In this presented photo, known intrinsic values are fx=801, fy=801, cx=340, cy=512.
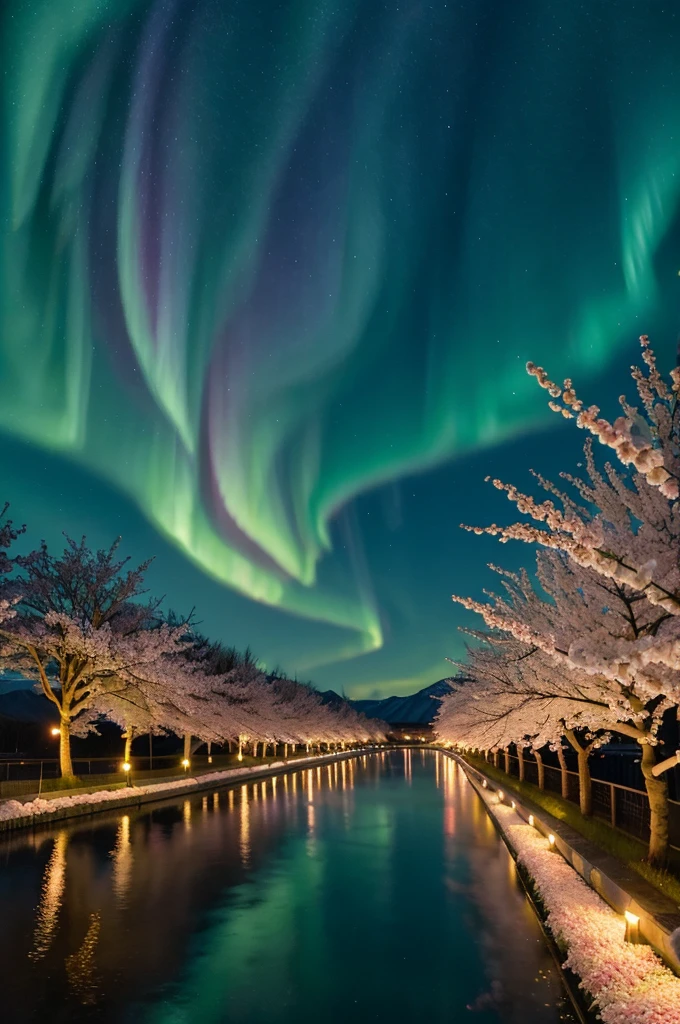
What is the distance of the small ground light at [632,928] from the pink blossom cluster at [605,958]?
129 mm

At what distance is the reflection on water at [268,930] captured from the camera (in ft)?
31.3

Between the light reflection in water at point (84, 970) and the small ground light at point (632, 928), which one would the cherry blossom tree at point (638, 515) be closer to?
the small ground light at point (632, 928)

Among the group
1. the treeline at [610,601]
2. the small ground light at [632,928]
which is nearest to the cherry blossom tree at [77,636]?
the treeline at [610,601]

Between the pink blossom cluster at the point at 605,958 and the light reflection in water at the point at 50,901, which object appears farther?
the light reflection in water at the point at 50,901

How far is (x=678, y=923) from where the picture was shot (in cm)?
1041

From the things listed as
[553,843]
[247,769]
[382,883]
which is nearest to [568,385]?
[382,883]

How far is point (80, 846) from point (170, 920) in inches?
413

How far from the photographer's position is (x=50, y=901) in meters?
14.8

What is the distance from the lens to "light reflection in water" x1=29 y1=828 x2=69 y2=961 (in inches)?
464

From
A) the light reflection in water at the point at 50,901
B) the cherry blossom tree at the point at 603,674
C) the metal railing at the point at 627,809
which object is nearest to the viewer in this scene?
the light reflection in water at the point at 50,901

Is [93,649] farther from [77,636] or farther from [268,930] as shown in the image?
[268,930]

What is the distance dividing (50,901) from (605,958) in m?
10.0

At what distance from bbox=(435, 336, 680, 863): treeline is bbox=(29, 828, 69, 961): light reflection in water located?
8121mm

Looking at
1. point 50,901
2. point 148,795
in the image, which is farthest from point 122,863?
point 148,795
